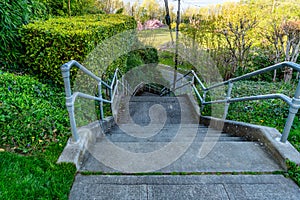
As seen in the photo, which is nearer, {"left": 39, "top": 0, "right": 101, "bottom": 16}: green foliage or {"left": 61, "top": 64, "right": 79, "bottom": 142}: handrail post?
{"left": 61, "top": 64, "right": 79, "bottom": 142}: handrail post

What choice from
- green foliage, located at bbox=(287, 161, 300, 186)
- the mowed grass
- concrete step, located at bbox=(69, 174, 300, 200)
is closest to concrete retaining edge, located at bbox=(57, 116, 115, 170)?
concrete step, located at bbox=(69, 174, 300, 200)

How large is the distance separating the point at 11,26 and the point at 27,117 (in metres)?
1.90

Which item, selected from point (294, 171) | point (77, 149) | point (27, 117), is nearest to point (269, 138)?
point (294, 171)

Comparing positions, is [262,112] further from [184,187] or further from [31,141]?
[31,141]

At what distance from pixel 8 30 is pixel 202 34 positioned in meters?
7.78

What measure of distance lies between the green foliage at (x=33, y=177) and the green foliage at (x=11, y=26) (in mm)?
2263

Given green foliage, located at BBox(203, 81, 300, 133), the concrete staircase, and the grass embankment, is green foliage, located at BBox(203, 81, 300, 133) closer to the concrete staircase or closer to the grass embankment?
the concrete staircase

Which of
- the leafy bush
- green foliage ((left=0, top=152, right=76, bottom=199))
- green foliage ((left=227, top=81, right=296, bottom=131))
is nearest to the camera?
green foliage ((left=0, top=152, right=76, bottom=199))

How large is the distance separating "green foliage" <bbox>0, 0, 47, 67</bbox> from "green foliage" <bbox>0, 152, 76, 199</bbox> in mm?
2263

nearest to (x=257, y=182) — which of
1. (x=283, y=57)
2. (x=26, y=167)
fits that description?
(x=26, y=167)

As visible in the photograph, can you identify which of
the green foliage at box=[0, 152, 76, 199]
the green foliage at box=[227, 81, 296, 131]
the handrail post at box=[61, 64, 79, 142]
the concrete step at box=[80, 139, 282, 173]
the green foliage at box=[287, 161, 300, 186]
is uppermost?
the handrail post at box=[61, 64, 79, 142]

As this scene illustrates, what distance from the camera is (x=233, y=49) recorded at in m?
8.05

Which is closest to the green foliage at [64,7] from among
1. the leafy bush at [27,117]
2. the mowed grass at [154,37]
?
the leafy bush at [27,117]

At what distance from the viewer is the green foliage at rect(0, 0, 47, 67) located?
340cm
